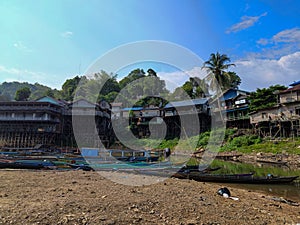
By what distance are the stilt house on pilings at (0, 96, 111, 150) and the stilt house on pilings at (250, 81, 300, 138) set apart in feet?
87.6

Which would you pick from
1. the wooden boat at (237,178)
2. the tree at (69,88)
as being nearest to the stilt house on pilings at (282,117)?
the wooden boat at (237,178)

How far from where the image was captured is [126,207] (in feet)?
20.7

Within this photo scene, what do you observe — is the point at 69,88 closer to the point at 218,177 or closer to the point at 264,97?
the point at 264,97

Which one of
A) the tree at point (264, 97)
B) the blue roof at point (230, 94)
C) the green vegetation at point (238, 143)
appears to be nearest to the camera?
the green vegetation at point (238, 143)

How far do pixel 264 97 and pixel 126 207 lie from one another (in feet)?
107

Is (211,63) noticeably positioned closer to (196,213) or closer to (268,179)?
(268,179)

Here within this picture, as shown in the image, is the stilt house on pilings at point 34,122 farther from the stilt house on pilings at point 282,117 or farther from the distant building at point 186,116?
the stilt house on pilings at point 282,117

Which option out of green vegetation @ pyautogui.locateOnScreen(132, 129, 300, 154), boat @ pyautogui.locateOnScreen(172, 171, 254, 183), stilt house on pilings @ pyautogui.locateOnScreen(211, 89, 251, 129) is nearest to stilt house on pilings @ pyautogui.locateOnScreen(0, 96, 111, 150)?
green vegetation @ pyautogui.locateOnScreen(132, 129, 300, 154)

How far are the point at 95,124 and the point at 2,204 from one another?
116 ft

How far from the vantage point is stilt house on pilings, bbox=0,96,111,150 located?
37.6 m

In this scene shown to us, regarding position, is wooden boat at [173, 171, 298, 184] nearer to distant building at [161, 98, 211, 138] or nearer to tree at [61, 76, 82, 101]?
distant building at [161, 98, 211, 138]

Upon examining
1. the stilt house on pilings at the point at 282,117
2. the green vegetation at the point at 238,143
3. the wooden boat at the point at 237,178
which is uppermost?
the stilt house on pilings at the point at 282,117

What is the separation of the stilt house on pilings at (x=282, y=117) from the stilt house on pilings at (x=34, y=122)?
1052 inches

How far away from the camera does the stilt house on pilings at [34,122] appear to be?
3756cm
